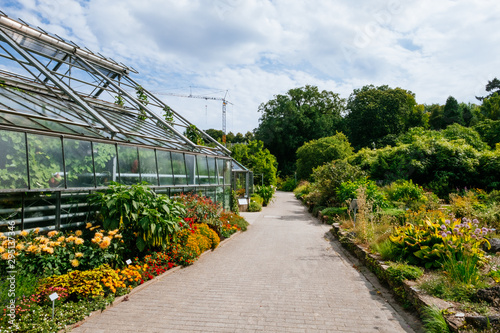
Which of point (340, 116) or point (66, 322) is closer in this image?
point (66, 322)

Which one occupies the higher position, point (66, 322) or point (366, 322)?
point (66, 322)

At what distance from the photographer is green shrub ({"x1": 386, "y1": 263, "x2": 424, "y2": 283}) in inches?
220

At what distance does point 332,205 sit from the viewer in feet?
58.2

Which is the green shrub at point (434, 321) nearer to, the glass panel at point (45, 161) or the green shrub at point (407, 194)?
the glass panel at point (45, 161)

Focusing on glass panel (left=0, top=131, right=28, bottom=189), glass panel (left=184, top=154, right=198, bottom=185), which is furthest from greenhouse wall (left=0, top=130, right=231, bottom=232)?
glass panel (left=184, top=154, right=198, bottom=185)

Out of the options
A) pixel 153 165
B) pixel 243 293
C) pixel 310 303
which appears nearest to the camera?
pixel 310 303

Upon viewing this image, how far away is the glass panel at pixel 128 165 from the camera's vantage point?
785 cm

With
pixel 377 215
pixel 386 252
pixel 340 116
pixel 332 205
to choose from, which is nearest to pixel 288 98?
pixel 340 116

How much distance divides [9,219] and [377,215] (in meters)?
10.1

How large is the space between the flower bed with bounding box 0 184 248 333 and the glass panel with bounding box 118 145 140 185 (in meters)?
1.13

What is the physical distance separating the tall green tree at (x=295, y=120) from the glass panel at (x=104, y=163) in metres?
42.2

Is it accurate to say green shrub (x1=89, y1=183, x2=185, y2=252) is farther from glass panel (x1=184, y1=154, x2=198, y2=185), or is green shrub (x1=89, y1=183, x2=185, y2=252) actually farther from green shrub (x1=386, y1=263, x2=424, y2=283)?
green shrub (x1=386, y1=263, x2=424, y2=283)

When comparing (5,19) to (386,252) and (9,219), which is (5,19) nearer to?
(9,219)

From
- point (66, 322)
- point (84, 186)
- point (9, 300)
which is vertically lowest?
point (66, 322)
